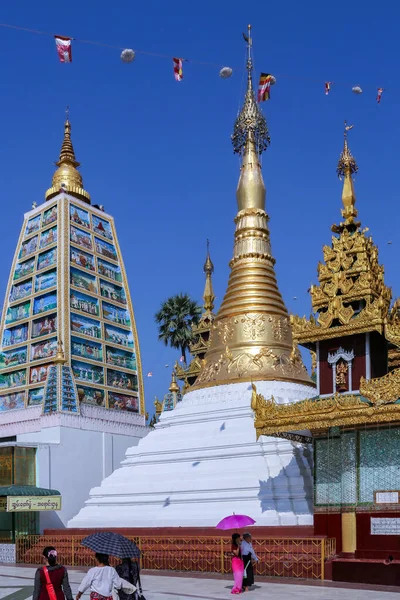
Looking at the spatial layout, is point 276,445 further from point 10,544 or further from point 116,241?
point 116,241

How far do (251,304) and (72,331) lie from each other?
39.2ft

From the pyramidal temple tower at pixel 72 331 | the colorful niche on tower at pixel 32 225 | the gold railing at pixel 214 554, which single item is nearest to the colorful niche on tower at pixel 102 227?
the pyramidal temple tower at pixel 72 331

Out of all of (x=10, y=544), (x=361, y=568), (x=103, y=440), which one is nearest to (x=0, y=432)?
Answer: (x=103, y=440)

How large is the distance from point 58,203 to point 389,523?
30.6 metres

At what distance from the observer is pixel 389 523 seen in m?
19.4

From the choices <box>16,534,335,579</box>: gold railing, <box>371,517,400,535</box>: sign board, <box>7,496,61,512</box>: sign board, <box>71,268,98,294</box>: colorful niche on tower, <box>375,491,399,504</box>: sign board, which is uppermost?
<box>71,268,98,294</box>: colorful niche on tower

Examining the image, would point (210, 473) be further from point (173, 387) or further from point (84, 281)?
point (84, 281)

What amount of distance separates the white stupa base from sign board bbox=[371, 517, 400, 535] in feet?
11.3

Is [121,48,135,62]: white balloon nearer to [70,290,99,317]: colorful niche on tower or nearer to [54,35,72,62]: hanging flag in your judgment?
[54,35,72,62]: hanging flag

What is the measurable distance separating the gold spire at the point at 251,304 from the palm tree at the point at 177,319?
19568 millimetres

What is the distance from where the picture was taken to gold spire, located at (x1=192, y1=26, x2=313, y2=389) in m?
31.4

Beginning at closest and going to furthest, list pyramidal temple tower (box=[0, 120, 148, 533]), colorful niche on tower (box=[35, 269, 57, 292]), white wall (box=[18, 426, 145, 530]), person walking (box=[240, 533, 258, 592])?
person walking (box=[240, 533, 258, 592])
white wall (box=[18, 426, 145, 530])
pyramidal temple tower (box=[0, 120, 148, 533])
colorful niche on tower (box=[35, 269, 57, 292])

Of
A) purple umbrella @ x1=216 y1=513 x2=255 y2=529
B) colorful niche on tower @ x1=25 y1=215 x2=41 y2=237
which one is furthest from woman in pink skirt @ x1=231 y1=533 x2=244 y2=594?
colorful niche on tower @ x1=25 y1=215 x2=41 y2=237

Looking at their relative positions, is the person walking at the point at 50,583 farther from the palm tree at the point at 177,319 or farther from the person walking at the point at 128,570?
the palm tree at the point at 177,319
